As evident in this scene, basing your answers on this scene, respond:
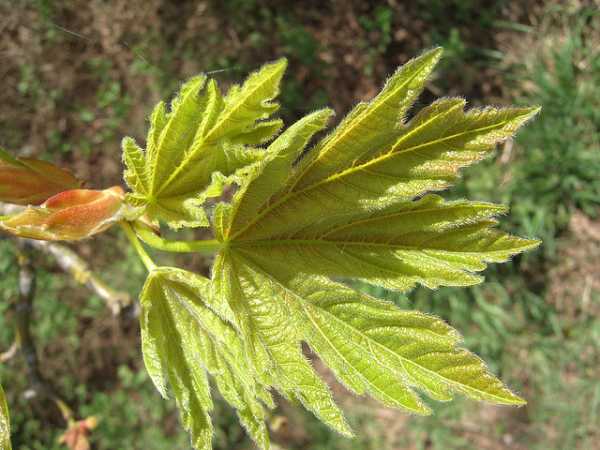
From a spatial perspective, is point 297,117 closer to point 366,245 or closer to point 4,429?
point 366,245

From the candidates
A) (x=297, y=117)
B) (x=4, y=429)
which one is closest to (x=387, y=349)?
(x=4, y=429)

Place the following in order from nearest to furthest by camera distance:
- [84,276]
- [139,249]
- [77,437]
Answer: [139,249]
[84,276]
[77,437]

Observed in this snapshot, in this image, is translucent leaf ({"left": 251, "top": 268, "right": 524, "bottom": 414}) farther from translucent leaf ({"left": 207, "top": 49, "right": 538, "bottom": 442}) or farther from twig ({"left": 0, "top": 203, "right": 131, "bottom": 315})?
twig ({"left": 0, "top": 203, "right": 131, "bottom": 315})

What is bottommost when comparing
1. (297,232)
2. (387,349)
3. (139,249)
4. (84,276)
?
(387,349)

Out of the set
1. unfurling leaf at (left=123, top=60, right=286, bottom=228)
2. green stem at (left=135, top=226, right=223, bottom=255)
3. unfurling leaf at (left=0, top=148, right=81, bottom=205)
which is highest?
unfurling leaf at (left=0, top=148, right=81, bottom=205)

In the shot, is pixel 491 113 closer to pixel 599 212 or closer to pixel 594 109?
pixel 594 109

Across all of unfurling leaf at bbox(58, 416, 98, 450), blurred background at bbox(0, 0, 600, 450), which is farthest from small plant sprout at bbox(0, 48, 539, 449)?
blurred background at bbox(0, 0, 600, 450)

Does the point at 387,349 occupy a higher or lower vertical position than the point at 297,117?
lower
